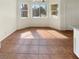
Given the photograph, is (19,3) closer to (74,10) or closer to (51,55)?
(74,10)

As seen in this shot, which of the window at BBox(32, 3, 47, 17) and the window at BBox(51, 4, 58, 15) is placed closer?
the window at BBox(51, 4, 58, 15)

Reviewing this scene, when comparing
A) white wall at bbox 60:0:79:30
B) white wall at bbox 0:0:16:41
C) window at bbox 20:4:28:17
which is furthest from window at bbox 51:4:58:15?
white wall at bbox 0:0:16:41

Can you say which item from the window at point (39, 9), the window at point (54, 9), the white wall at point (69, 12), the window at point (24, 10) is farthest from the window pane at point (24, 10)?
the white wall at point (69, 12)

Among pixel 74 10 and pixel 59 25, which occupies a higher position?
pixel 74 10

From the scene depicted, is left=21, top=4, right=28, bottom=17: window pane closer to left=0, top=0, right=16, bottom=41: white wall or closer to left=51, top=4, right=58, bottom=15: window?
left=51, top=4, right=58, bottom=15: window

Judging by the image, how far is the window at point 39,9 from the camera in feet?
36.2

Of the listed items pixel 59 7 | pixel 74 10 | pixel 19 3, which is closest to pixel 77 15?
pixel 74 10

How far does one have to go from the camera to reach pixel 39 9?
438 inches

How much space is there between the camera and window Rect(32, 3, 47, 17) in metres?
11.0

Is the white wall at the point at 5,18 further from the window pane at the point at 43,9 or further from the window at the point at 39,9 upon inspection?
the window pane at the point at 43,9

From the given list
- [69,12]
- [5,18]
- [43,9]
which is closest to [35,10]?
[43,9]

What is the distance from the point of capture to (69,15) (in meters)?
9.40

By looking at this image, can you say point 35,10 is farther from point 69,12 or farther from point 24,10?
point 69,12

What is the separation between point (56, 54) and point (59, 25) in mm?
5012
